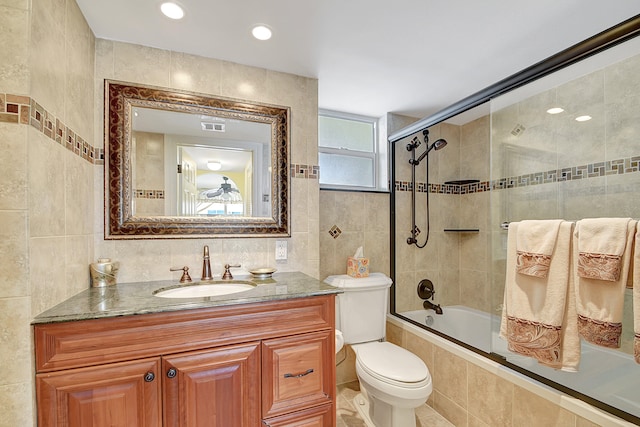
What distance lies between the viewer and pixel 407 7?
130 cm

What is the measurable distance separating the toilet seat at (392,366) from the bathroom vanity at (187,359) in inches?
14.4

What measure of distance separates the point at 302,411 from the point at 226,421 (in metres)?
0.33

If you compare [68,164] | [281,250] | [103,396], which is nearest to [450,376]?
[281,250]

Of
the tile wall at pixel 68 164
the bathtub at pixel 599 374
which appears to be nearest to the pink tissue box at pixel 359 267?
the tile wall at pixel 68 164

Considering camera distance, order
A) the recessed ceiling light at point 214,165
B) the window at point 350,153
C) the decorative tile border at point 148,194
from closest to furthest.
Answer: the decorative tile border at point 148,194, the recessed ceiling light at point 214,165, the window at point 350,153

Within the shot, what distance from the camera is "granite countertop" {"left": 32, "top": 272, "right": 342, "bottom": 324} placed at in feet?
3.27

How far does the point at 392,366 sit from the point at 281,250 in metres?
0.94

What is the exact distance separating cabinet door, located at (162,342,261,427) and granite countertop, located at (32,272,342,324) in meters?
0.20

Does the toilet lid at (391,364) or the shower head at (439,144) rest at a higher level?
the shower head at (439,144)

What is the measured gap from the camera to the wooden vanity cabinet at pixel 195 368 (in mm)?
974

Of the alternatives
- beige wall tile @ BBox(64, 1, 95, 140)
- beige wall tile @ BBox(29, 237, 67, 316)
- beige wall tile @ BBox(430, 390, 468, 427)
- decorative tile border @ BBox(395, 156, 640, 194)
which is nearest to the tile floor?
beige wall tile @ BBox(430, 390, 468, 427)

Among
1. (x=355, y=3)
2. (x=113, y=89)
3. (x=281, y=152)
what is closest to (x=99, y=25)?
(x=113, y=89)

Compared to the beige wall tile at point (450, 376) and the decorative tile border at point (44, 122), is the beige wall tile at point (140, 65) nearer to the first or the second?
the decorative tile border at point (44, 122)

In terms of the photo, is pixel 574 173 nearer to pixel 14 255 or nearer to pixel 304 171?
pixel 304 171
